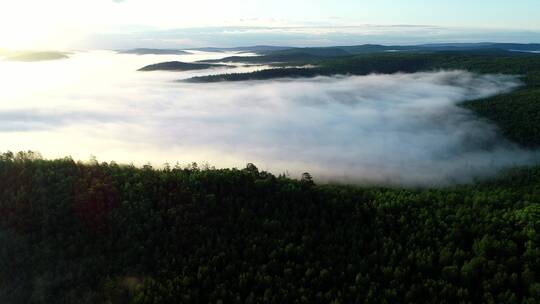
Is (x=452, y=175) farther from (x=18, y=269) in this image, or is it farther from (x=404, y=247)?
(x=18, y=269)

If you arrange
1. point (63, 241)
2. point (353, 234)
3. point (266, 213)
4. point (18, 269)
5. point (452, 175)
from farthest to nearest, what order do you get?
point (452, 175), point (266, 213), point (353, 234), point (63, 241), point (18, 269)

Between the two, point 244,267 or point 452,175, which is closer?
point 244,267

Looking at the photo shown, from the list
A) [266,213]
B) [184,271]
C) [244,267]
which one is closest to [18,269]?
[184,271]

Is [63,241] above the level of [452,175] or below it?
above

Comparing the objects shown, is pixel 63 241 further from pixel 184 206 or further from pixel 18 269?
pixel 184 206

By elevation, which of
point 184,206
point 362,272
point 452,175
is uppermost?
point 184,206

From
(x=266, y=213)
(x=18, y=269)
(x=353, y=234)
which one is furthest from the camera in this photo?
(x=266, y=213)
